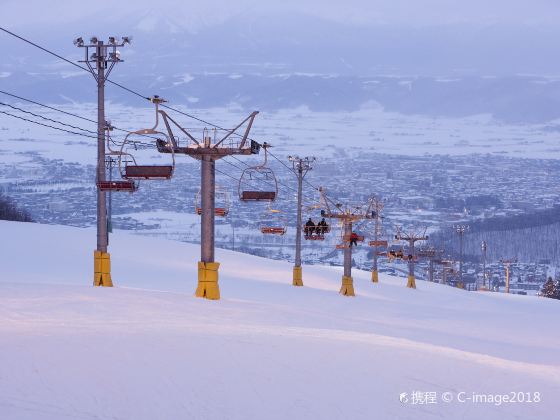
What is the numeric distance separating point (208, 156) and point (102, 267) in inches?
191

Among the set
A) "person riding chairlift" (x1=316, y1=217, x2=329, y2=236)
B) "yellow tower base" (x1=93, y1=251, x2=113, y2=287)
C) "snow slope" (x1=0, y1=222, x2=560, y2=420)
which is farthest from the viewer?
"person riding chairlift" (x1=316, y1=217, x2=329, y2=236)

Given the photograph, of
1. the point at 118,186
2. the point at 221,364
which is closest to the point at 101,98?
the point at 118,186

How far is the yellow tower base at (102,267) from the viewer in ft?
93.6

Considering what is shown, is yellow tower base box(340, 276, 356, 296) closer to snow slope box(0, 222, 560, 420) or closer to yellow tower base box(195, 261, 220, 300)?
snow slope box(0, 222, 560, 420)

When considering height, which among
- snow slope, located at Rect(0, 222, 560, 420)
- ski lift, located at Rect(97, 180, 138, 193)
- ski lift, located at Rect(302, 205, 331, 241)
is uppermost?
ski lift, located at Rect(97, 180, 138, 193)

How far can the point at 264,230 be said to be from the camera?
141ft

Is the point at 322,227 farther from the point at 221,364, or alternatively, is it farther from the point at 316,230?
the point at 221,364

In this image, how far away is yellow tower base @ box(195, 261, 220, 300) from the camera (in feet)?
93.0

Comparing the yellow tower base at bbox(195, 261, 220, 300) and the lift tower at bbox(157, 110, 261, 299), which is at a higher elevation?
the lift tower at bbox(157, 110, 261, 299)

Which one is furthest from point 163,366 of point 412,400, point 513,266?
point 513,266

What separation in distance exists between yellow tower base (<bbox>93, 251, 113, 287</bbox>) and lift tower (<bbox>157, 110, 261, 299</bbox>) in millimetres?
2786

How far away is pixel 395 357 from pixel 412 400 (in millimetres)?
3170

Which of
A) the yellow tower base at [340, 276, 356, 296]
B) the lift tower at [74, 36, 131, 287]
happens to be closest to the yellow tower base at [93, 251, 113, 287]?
the lift tower at [74, 36, 131, 287]

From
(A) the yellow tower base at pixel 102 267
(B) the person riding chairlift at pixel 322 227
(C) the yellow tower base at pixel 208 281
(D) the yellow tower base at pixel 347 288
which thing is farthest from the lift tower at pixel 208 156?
(D) the yellow tower base at pixel 347 288
